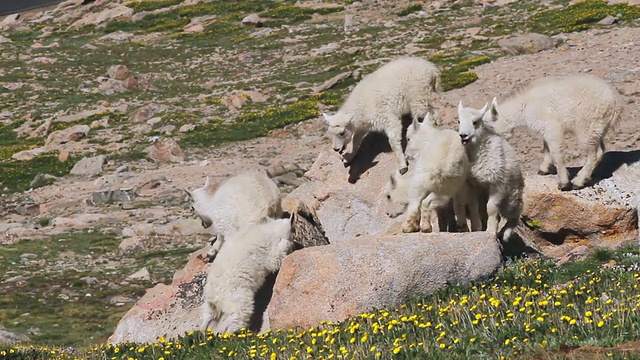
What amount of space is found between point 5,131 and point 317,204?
29.5 meters

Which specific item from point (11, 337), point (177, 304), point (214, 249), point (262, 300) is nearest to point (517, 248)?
point (262, 300)

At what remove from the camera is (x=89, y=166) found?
3322 centimetres

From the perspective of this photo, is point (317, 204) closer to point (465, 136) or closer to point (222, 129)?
point (465, 136)

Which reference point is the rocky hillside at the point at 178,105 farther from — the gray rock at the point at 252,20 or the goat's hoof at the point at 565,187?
the goat's hoof at the point at 565,187

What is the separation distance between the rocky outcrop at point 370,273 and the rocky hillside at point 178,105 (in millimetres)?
4972

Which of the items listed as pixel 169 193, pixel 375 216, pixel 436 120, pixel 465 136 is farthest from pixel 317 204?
pixel 169 193

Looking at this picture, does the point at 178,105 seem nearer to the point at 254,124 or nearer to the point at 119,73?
the point at 254,124

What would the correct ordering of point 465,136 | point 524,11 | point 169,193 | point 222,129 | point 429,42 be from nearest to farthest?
point 465,136, point 169,193, point 222,129, point 429,42, point 524,11

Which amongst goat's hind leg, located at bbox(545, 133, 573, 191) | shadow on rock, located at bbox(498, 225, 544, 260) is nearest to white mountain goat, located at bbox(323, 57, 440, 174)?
goat's hind leg, located at bbox(545, 133, 573, 191)

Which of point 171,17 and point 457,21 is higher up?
point 457,21

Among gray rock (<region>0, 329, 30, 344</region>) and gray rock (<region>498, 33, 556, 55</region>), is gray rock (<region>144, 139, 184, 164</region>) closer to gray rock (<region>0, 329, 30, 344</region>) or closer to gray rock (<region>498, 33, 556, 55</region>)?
gray rock (<region>498, 33, 556, 55</region>)

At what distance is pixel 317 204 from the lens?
16.4m

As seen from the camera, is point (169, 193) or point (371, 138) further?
point (169, 193)

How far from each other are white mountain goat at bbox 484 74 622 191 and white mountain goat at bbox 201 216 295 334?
4.04m
